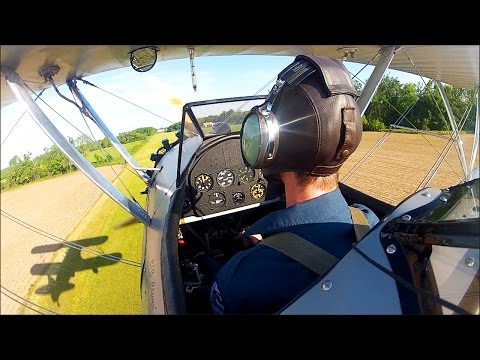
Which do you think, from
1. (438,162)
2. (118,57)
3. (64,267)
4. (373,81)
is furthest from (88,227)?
(373,81)

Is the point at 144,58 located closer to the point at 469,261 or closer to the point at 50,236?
the point at 50,236

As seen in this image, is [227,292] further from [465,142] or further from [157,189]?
[157,189]

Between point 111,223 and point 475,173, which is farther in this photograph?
point 111,223

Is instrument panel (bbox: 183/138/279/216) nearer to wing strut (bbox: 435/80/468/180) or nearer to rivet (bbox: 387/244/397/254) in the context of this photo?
wing strut (bbox: 435/80/468/180)

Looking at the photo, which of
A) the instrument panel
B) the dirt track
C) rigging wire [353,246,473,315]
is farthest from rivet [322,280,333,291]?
the instrument panel

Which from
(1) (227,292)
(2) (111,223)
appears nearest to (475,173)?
(1) (227,292)

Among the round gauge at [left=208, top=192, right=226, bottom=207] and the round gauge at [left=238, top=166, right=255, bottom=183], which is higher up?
the round gauge at [left=238, top=166, right=255, bottom=183]

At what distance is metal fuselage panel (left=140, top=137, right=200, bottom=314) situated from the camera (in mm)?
1472

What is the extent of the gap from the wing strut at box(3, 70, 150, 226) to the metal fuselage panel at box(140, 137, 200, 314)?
0.39ft

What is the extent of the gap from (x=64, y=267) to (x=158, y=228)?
565mm

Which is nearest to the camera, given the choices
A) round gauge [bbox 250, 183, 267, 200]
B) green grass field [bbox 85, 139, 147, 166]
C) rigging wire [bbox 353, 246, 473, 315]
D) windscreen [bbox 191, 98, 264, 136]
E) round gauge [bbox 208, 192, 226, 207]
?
rigging wire [bbox 353, 246, 473, 315]

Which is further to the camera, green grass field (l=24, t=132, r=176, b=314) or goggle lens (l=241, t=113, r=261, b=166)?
green grass field (l=24, t=132, r=176, b=314)

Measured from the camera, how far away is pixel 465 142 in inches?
47.4

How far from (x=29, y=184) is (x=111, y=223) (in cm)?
104
